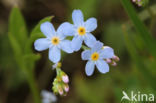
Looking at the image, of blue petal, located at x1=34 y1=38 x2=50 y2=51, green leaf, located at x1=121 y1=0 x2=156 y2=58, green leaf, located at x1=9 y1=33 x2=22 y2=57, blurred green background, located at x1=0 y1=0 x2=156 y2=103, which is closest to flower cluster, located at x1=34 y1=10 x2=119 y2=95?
blue petal, located at x1=34 y1=38 x2=50 y2=51

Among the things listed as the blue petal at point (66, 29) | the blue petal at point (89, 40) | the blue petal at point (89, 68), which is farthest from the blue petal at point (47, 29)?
the blue petal at point (89, 68)

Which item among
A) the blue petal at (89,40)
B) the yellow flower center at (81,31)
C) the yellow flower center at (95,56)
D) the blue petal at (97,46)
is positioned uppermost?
the yellow flower center at (81,31)

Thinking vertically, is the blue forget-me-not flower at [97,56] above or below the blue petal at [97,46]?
below

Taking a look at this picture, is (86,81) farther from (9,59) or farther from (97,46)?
(97,46)

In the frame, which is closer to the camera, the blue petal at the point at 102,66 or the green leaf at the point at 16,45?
the blue petal at the point at 102,66

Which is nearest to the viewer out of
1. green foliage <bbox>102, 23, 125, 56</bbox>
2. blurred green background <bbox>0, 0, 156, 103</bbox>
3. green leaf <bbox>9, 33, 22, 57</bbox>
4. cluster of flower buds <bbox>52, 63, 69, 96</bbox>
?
cluster of flower buds <bbox>52, 63, 69, 96</bbox>

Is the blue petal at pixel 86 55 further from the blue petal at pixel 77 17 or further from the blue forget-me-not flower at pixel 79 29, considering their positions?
the blue petal at pixel 77 17

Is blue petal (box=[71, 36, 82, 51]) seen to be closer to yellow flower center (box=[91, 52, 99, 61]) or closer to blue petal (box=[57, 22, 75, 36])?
blue petal (box=[57, 22, 75, 36])
